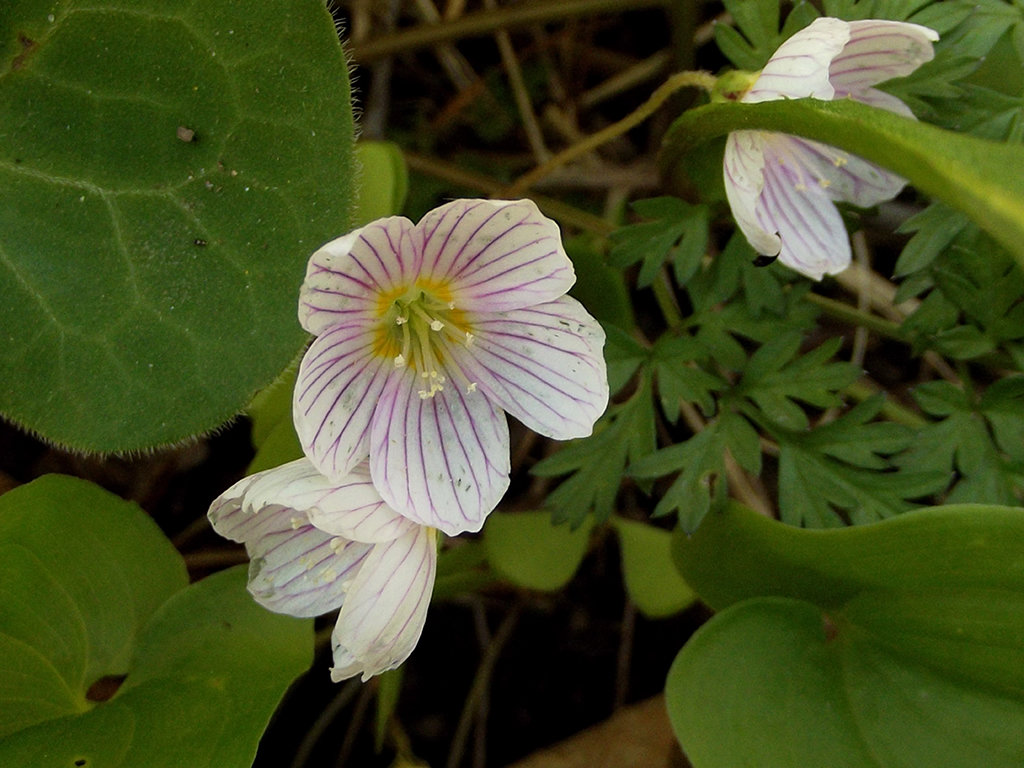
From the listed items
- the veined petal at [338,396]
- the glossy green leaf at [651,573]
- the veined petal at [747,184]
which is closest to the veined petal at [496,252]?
the veined petal at [338,396]

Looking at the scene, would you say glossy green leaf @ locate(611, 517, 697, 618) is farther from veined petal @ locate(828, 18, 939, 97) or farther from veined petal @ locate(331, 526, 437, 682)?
veined petal @ locate(828, 18, 939, 97)

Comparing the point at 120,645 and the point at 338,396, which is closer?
the point at 338,396

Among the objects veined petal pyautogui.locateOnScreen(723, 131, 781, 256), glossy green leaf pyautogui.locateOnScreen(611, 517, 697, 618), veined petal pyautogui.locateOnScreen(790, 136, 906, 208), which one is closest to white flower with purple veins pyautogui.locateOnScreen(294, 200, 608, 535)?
veined petal pyautogui.locateOnScreen(723, 131, 781, 256)

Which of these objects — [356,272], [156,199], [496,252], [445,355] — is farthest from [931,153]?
[156,199]

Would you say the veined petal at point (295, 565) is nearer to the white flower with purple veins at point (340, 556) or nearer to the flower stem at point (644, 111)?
the white flower with purple veins at point (340, 556)

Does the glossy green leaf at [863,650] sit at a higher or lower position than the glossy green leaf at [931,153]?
lower

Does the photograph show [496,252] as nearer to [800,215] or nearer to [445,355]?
[445,355]

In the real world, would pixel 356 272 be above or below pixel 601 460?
above
